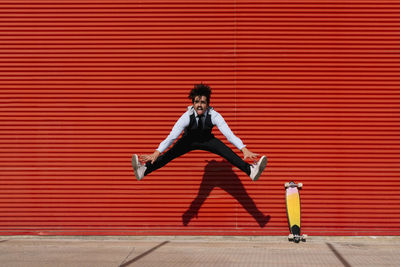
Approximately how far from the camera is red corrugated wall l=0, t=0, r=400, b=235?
8.06 m

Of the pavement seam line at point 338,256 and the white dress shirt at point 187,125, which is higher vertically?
the white dress shirt at point 187,125

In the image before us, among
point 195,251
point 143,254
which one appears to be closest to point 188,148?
point 195,251

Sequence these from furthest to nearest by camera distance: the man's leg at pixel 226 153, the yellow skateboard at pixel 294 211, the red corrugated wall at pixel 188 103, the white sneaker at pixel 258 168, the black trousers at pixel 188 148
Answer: the red corrugated wall at pixel 188 103, the yellow skateboard at pixel 294 211, the black trousers at pixel 188 148, the man's leg at pixel 226 153, the white sneaker at pixel 258 168

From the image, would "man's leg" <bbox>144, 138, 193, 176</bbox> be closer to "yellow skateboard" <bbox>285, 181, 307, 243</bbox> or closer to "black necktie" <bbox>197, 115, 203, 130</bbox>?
"black necktie" <bbox>197, 115, 203, 130</bbox>

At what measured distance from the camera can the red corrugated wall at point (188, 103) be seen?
806 centimetres

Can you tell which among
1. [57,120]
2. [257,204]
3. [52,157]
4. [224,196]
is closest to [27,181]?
[52,157]

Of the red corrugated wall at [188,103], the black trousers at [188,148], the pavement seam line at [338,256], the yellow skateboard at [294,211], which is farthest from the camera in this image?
the red corrugated wall at [188,103]

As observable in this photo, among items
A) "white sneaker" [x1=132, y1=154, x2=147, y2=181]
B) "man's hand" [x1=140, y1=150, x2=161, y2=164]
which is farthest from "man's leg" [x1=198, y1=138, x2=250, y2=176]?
"white sneaker" [x1=132, y1=154, x2=147, y2=181]

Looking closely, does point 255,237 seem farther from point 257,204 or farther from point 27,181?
point 27,181

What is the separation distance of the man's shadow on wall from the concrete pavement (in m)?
0.45

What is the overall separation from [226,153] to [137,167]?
1.48m

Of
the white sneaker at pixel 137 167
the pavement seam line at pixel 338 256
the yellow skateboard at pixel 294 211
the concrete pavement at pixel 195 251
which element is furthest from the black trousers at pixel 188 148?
the pavement seam line at pixel 338 256

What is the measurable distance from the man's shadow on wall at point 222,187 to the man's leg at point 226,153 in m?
1.63

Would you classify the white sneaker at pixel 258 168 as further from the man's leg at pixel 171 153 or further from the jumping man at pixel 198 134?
the man's leg at pixel 171 153
